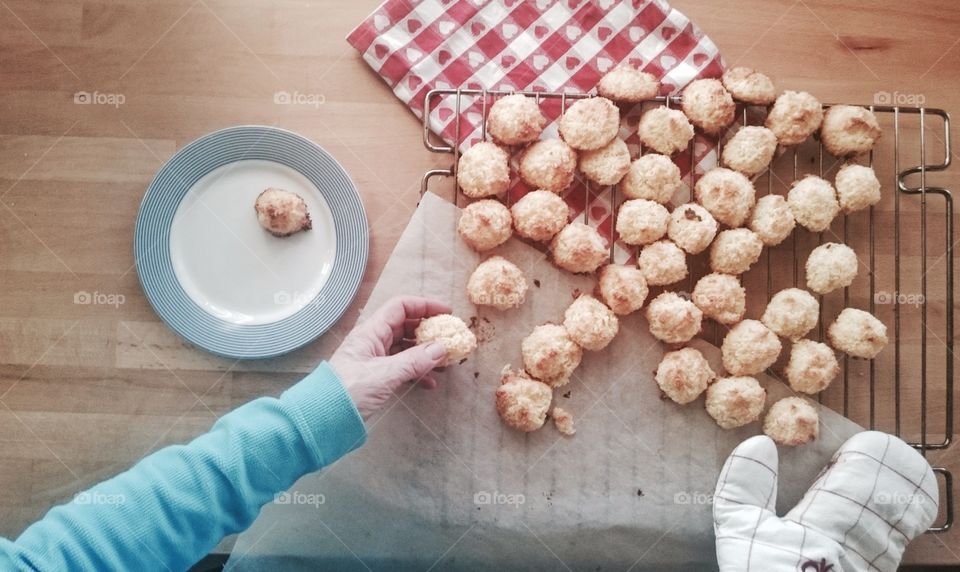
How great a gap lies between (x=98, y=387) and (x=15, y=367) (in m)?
0.24

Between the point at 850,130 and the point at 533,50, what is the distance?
35.2 inches

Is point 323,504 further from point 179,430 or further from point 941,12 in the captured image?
point 941,12

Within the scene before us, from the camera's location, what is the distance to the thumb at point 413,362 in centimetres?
174

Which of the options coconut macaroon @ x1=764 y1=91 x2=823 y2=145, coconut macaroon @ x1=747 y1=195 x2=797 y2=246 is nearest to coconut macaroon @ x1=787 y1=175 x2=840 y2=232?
coconut macaroon @ x1=747 y1=195 x2=797 y2=246

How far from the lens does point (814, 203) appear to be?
196cm

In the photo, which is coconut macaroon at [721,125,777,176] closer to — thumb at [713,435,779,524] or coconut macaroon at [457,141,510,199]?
coconut macaroon at [457,141,510,199]

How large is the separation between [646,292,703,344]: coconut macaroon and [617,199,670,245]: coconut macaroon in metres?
0.17

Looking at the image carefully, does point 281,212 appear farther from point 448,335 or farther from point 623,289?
point 623,289

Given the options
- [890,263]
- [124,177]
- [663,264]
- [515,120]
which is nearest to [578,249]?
[663,264]

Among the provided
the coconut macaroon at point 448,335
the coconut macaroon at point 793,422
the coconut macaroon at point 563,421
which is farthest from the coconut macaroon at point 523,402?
the coconut macaroon at point 793,422

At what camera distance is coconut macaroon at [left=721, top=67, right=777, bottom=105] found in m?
1.98

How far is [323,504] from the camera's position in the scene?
1.96 meters

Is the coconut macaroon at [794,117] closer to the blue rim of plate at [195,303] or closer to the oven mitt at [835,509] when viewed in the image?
the oven mitt at [835,509]

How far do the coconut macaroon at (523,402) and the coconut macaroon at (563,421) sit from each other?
31mm
